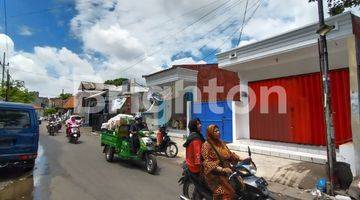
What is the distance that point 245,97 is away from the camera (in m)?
14.8

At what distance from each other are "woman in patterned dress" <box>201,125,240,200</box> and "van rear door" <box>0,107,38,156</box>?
21.6 feet

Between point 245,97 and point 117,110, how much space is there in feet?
56.2

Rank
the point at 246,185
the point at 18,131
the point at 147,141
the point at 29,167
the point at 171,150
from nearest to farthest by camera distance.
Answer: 1. the point at 246,185
2. the point at 18,131
3. the point at 147,141
4. the point at 29,167
5. the point at 171,150

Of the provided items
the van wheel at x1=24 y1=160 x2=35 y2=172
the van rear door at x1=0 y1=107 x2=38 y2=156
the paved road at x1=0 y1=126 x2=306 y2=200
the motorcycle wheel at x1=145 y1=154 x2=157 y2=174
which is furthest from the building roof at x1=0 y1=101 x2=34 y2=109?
the motorcycle wheel at x1=145 y1=154 x2=157 y2=174

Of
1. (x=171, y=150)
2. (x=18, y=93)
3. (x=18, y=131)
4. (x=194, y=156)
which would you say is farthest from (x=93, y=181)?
(x=18, y=93)

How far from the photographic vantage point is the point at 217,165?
498cm

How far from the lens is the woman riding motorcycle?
195 inches

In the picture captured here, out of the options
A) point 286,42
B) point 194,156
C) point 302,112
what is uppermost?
point 286,42

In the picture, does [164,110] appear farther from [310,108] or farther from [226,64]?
[310,108]

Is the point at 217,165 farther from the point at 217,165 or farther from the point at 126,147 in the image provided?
the point at 126,147

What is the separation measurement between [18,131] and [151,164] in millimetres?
4010

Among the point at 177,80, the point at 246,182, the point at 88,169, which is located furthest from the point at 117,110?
the point at 246,182

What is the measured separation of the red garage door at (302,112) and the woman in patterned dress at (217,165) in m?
6.98

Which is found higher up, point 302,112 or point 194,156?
point 302,112
